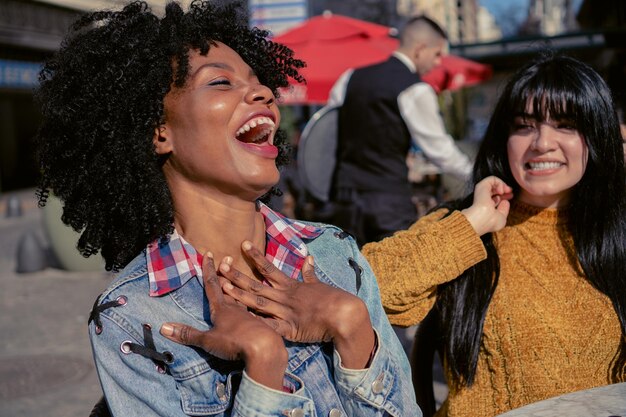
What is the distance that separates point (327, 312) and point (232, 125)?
0.49 meters

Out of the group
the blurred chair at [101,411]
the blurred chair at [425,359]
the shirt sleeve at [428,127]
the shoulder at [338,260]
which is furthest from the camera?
the shirt sleeve at [428,127]

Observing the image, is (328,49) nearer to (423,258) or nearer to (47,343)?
(47,343)

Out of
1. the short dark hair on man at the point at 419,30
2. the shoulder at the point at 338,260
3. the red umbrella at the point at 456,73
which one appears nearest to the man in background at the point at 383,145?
the short dark hair on man at the point at 419,30

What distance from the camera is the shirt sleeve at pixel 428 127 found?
4.58m

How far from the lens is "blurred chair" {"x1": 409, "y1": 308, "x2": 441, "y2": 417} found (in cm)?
240

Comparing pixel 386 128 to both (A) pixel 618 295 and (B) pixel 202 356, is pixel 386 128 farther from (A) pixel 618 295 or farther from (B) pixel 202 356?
(B) pixel 202 356

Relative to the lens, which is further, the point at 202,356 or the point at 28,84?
the point at 28,84

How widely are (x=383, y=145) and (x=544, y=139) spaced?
2.42 meters

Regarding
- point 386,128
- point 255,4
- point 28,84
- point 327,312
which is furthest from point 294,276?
point 28,84

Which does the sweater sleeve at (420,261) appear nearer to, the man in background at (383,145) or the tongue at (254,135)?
the tongue at (254,135)

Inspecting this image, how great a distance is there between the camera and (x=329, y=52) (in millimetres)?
8703

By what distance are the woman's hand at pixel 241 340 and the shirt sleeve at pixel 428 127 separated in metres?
3.16

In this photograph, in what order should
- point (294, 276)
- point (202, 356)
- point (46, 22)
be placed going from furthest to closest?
point (46, 22)
point (294, 276)
point (202, 356)

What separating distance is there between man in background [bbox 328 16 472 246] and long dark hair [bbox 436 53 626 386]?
7.03 ft
